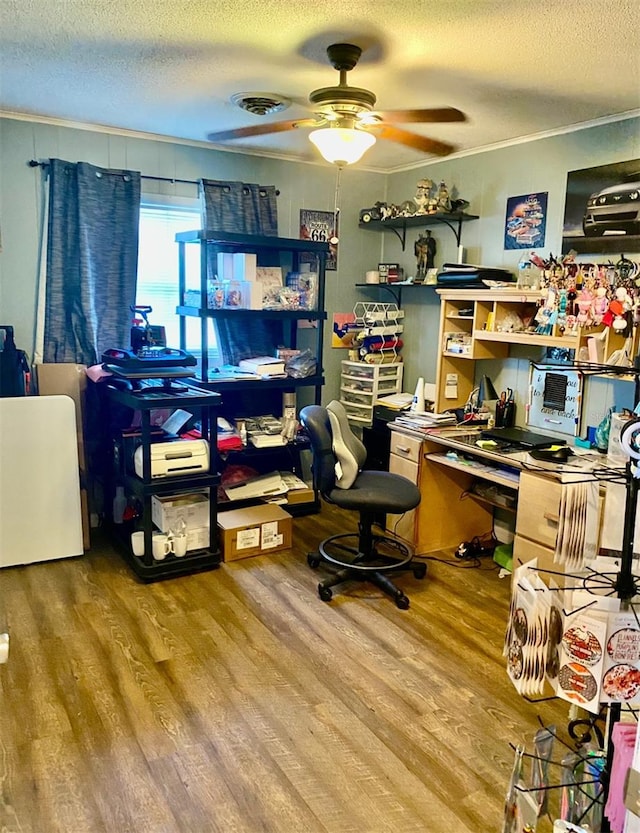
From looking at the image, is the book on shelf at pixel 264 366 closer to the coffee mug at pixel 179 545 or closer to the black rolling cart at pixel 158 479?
the black rolling cart at pixel 158 479

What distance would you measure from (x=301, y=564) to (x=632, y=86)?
273cm

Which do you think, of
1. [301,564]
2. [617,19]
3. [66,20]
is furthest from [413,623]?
[66,20]

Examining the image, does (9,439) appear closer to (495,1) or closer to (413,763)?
(413,763)

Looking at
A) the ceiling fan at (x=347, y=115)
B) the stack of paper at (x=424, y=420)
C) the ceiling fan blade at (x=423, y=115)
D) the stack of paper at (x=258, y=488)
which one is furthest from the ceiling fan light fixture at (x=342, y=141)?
the stack of paper at (x=258, y=488)

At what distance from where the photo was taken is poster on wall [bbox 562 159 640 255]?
307 centimetres

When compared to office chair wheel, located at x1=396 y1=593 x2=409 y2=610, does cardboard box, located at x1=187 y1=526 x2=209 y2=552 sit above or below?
above

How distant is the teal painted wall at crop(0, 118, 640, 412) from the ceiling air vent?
1.04 metres

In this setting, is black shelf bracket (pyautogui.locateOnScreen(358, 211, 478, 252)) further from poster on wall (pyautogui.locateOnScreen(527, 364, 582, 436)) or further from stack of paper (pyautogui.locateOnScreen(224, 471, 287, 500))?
stack of paper (pyautogui.locateOnScreen(224, 471, 287, 500))

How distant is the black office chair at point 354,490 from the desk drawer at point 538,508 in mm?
498

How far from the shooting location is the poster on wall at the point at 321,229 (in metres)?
4.50

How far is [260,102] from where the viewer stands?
9.57ft

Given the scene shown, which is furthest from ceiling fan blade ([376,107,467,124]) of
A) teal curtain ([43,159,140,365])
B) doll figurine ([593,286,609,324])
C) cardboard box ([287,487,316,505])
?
cardboard box ([287,487,316,505])

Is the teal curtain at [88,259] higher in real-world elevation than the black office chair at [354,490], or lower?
higher

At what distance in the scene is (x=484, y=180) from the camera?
3.92 metres
